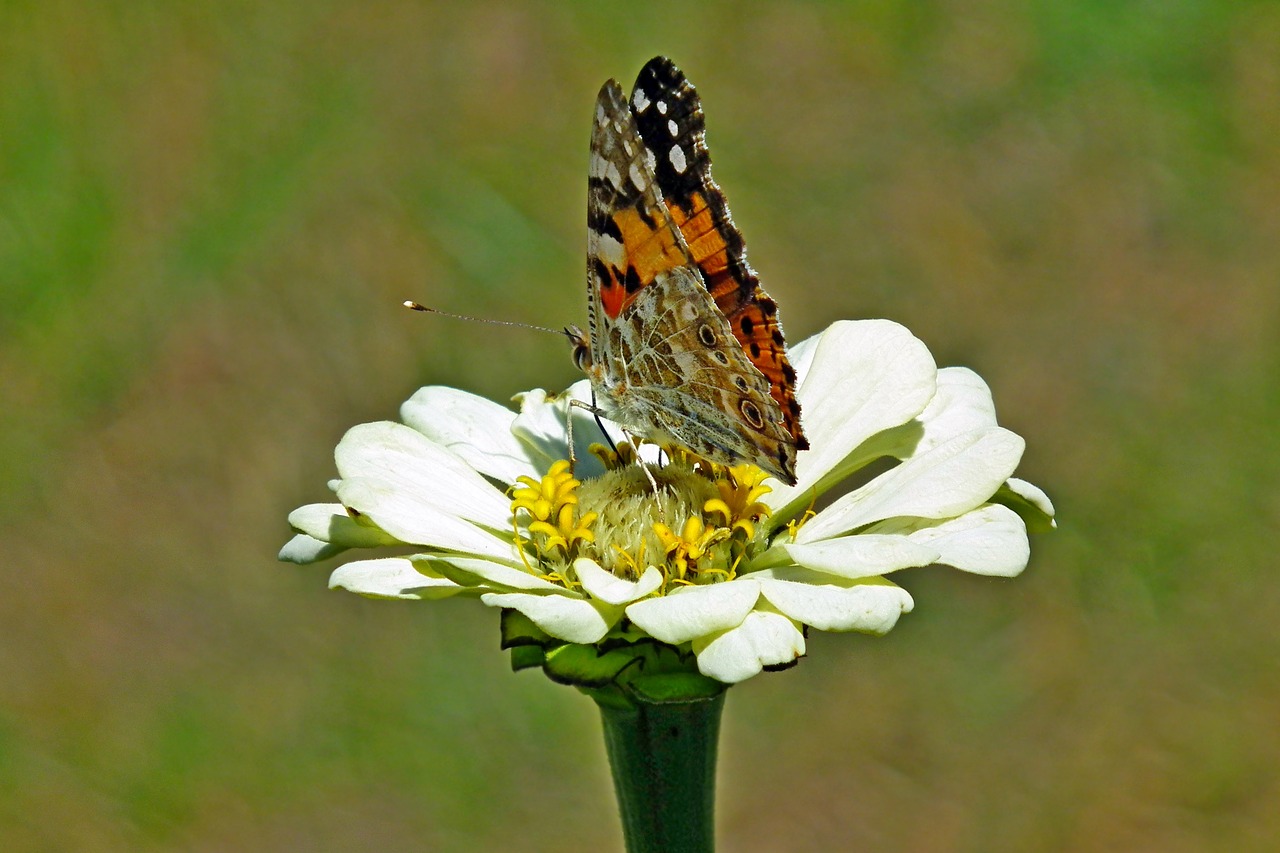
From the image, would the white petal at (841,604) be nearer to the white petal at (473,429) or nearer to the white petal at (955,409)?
the white petal at (955,409)

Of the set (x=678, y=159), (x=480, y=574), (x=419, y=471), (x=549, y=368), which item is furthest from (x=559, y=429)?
(x=549, y=368)

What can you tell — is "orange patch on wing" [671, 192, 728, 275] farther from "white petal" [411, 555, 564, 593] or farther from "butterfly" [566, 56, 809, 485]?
"white petal" [411, 555, 564, 593]

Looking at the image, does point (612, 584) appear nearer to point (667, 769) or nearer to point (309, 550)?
point (667, 769)

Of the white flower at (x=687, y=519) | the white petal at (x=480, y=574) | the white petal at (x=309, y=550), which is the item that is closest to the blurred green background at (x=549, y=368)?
the white flower at (x=687, y=519)

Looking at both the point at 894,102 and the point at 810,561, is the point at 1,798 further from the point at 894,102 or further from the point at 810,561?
the point at 894,102

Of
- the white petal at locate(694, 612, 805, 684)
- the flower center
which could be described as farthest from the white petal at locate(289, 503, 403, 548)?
the white petal at locate(694, 612, 805, 684)

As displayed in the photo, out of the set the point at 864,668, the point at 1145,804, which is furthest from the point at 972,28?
the point at 1145,804
